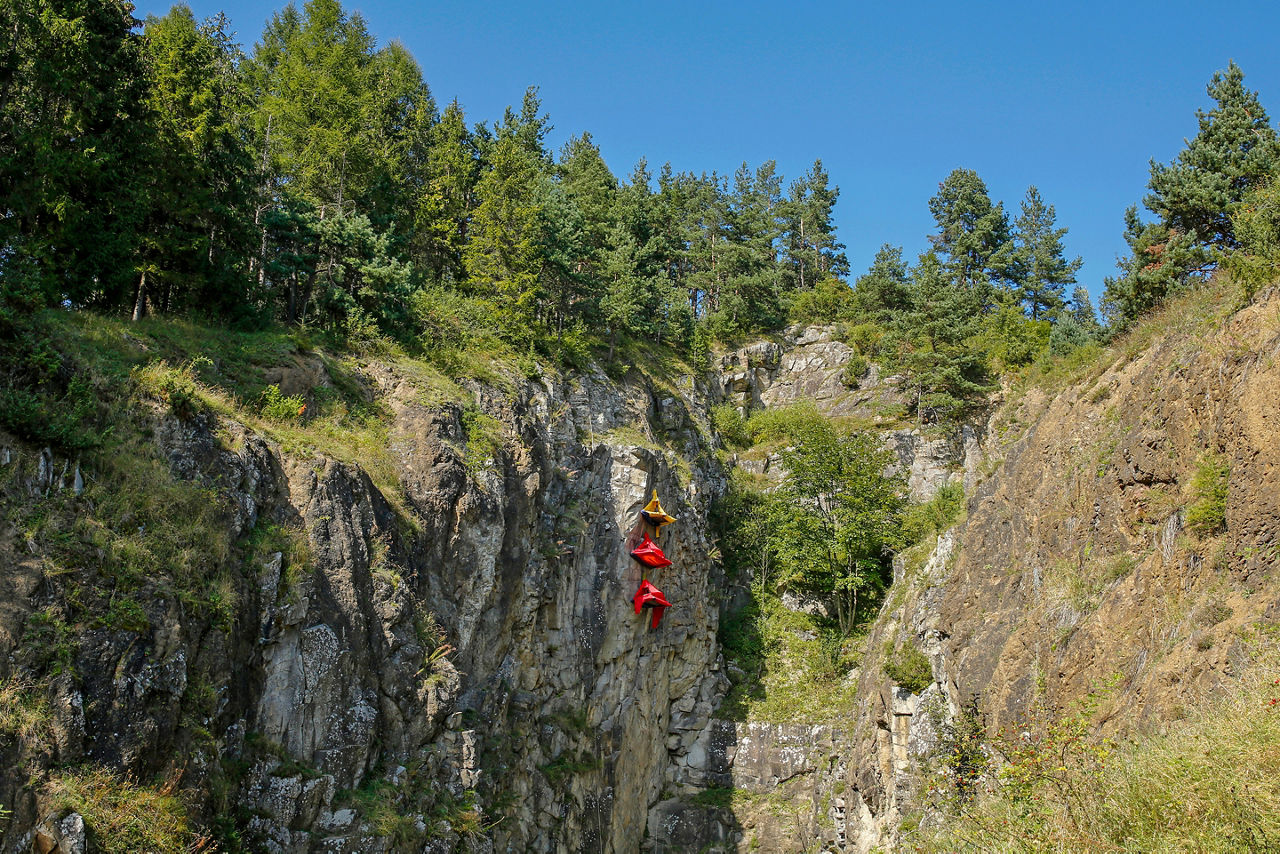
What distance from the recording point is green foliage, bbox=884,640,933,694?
21609mm

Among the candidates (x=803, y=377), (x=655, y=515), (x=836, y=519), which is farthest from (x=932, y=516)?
(x=803, y=377)

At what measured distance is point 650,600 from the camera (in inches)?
1056

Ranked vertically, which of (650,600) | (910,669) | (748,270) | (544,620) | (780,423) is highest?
(748,270)

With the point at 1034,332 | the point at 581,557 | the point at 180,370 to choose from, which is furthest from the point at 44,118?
the point at 1034,332

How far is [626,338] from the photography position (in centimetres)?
3825

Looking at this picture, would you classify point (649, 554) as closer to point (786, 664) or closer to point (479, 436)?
point (786, 664)

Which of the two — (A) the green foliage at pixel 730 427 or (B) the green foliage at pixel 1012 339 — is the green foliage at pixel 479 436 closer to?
(A) the green foliage at pixel 730 427

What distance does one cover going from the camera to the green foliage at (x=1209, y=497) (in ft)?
42.0

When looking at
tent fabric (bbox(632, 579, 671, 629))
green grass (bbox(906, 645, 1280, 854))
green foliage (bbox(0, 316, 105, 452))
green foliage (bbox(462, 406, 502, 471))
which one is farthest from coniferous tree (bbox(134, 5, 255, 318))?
green grass (bbox(906, 645, 1280, 854))

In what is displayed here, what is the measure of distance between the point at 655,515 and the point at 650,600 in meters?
2.72

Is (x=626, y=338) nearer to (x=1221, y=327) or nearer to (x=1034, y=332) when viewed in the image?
(x=1034, y=332)

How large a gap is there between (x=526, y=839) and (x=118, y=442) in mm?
13632

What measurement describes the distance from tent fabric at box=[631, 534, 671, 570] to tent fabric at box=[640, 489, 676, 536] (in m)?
0.50

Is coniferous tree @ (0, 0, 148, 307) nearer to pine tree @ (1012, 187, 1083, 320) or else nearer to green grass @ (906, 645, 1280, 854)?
green grass @ (906, 645, 1280, 854)
